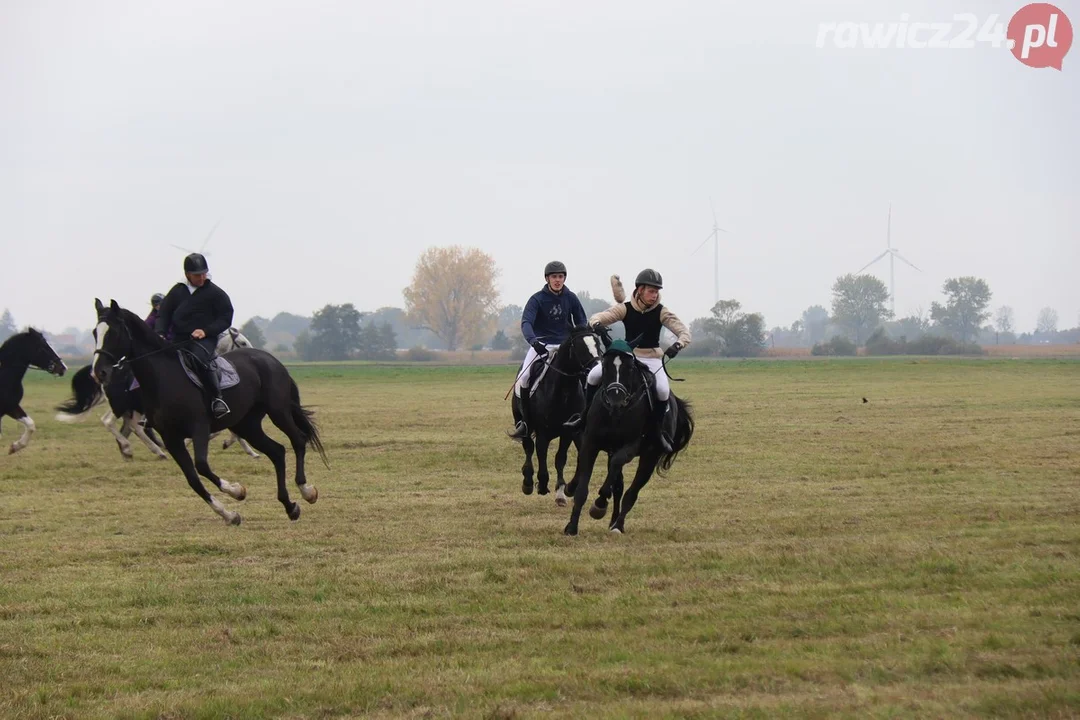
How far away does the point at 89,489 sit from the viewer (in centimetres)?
1580

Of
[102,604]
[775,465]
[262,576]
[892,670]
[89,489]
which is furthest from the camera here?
[775,465]

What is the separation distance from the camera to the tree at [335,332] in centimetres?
11319

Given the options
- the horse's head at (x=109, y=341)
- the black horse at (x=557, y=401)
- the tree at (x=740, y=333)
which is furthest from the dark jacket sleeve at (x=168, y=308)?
the tree at (x=740, y=333)

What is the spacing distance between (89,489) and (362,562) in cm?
750

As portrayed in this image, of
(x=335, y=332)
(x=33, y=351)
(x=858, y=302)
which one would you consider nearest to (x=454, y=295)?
(x=335, y=332)

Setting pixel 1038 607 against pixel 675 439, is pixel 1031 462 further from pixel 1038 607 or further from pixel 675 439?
pixel 1038 607

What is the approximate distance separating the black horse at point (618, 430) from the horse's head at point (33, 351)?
1281 centimetres

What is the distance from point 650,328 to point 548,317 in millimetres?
3063

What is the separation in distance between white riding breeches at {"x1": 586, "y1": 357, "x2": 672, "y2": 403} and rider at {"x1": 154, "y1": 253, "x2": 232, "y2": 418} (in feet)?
12.9

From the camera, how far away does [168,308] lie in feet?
41.9

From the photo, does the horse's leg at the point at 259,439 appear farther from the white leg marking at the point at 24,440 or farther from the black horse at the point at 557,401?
the white leg marking at the point at 24,440

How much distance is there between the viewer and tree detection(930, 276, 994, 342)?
5817 inches

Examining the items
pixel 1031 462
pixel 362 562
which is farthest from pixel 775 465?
pixel 362 562

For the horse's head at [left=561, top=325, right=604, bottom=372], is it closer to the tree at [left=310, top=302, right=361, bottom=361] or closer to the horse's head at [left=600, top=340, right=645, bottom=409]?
the horse's head at [left=600, top=340, right=645, bottom=409]
